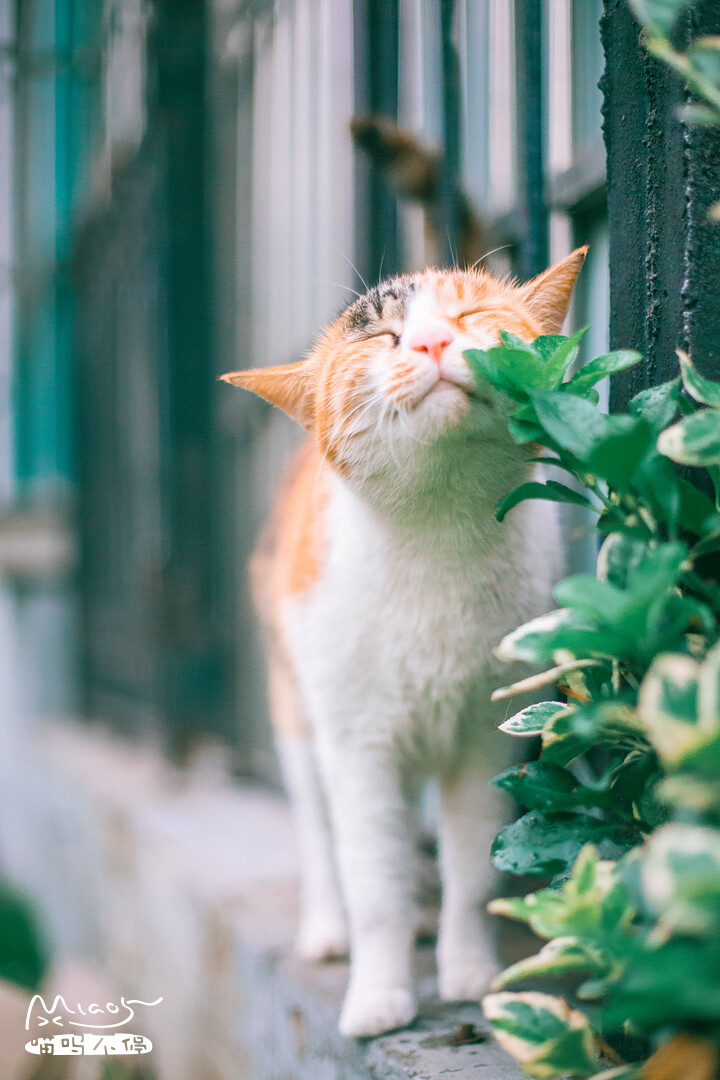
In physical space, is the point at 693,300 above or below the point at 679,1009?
above

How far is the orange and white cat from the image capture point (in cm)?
70

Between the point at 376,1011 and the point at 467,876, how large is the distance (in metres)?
0.16

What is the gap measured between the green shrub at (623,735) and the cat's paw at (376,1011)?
249 mm

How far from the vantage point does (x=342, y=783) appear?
2.87 feet

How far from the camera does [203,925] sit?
4.89 feet

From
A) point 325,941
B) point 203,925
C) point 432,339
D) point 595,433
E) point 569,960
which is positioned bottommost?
point 203,925

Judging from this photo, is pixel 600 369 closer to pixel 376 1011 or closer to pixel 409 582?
pixel 409 582

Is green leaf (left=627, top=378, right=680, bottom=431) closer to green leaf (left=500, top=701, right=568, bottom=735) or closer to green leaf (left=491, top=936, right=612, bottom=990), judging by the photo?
green leaf (left=500, top=701, right=568, bottom=735)

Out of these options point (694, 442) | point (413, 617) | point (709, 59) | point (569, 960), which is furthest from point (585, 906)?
point (709, 59)

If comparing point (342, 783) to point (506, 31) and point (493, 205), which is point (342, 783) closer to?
point (493, 205)

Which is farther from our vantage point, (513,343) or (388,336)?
(388,336)

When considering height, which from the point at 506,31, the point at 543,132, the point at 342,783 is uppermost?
the point at 506,31

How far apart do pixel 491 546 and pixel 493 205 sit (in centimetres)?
83

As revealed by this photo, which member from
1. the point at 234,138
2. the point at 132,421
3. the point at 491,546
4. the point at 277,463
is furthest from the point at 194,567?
the point at 491,546
